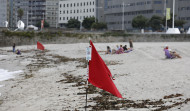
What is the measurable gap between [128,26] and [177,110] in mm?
104528

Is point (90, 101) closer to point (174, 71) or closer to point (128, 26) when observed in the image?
point (174, 71)

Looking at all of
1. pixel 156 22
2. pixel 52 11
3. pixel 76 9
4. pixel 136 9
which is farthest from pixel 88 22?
pixel 52 11

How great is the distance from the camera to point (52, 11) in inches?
6339

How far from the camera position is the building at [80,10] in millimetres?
127062

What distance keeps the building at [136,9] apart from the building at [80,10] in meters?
5.08

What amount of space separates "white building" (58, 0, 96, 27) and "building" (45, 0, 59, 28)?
70.7 feet

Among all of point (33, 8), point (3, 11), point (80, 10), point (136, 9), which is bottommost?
point (136, 9)

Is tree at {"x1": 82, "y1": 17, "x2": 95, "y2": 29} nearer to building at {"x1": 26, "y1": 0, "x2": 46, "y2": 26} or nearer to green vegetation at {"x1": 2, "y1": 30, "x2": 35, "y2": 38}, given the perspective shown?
green vegetation at {"x1": 2, "y1": 30, "x2": 35, "y2": 38}

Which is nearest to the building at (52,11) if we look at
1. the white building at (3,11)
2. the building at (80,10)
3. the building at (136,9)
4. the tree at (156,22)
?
the building at (80,10)

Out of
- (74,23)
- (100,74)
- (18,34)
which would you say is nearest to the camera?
(100,74)

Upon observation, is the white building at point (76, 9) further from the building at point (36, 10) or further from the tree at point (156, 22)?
the tree at point (156, 22)

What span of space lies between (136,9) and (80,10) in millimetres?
29020

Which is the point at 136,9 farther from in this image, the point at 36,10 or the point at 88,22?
the point at 36,10

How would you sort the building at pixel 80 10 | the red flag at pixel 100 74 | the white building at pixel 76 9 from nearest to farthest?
the red flag at pixel 100 74 < the building at pixel 80 10 < the white building at pixel 76 9
